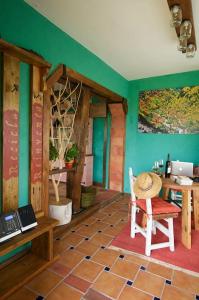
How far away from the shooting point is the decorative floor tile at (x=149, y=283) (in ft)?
5.46

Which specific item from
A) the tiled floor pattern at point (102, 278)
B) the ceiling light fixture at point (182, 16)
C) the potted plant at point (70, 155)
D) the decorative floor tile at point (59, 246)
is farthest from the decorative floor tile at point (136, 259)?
the ceiling light fixture at point (182, 16)

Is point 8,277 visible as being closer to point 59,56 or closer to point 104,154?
point 59,56

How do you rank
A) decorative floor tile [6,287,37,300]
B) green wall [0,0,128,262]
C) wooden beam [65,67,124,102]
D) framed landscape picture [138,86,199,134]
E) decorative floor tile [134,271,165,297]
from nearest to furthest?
decorative floor tile [6,287,37,300]
decorative floor tile [134,271,165,297]
green wall [0,0,128,262]
wooden beam [65,67,124,102]
framed landscape picture [138,86,199,134]

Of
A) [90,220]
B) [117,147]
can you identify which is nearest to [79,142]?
[90,220]

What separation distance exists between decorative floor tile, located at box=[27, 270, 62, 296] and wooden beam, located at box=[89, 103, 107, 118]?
3.47 metres

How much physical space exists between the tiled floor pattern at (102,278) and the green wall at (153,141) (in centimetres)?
235

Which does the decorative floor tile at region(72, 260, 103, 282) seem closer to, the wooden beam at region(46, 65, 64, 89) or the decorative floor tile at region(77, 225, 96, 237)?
the decorative floor tile at region(77, 225, 96, 237)

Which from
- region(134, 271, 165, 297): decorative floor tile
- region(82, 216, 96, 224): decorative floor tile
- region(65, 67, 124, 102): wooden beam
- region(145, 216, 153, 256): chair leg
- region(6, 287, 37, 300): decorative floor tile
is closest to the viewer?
region(6, 287, 37, 300): decorative floor tile

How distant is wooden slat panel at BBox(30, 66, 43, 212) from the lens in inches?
79.5

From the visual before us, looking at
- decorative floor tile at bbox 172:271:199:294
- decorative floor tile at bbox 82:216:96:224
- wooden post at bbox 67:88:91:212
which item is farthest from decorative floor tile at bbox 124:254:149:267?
wooden post at bbox 67:88:91:212

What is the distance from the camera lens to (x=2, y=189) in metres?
1.79

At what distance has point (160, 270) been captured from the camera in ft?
6.33

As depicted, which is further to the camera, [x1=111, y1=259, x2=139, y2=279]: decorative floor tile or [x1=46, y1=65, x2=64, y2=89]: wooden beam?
[x1=46, y1=65, x2=64, y2=89]: wooden beam

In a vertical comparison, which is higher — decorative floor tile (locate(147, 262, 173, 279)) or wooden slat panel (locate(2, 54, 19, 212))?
wooden slat panel (locate(2, 54, 19, 212))
